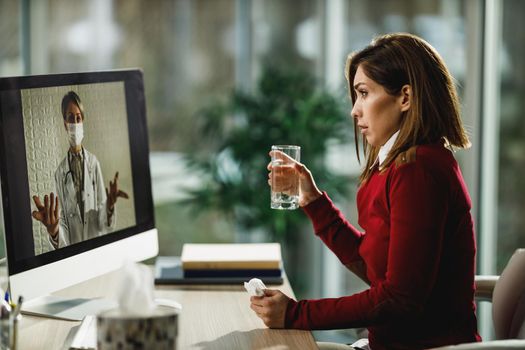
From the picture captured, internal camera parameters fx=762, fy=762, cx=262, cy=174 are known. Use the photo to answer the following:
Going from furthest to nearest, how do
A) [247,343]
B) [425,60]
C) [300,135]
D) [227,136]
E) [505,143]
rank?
1. [227,136]
2. [300,135]
3. [505,143]
4. [425,60]
5. [247,343]

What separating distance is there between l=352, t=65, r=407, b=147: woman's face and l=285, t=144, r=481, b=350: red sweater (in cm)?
10

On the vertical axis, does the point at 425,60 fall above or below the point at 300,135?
above

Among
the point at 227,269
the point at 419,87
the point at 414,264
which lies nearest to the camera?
the point at 414,264

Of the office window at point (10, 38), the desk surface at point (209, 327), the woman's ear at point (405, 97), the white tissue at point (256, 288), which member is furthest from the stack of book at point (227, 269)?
the office window at point (10, 38)

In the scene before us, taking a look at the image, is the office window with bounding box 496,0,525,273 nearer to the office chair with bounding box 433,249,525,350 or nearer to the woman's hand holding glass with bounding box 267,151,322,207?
the office chair with bounding box 433,249,525,350

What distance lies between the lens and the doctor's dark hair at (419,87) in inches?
62.1

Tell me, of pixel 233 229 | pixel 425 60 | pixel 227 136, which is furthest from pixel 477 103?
pixel 425 60

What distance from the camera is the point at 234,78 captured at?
440cm

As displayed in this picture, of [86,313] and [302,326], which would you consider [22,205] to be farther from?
[302,326]

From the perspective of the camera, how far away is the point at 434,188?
4.91 ft

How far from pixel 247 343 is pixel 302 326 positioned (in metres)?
0.13

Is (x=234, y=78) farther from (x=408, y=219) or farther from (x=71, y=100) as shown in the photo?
(x=408, y=219)

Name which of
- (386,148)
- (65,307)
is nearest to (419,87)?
(386,148)

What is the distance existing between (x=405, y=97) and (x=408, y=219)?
29cm
